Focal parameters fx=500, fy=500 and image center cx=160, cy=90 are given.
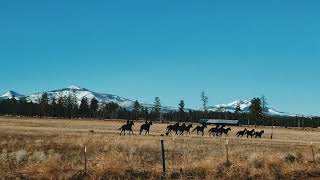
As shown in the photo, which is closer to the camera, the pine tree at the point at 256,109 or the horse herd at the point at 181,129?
the horse herd at the point at 181,129

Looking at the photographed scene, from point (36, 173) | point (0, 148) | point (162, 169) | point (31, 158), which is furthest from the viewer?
point (0, 148)

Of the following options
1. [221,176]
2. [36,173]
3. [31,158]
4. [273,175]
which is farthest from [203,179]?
[31,158]

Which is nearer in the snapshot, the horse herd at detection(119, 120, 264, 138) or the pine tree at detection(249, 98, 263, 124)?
the horse herd at detection(119, 120, 264, 138)

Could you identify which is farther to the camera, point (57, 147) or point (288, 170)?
point (57, 147)

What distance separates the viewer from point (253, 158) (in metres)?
27.8

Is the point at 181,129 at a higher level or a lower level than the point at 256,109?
lower

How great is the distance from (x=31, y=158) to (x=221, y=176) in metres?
10.9

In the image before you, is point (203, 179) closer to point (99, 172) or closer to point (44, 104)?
point (99, 172)

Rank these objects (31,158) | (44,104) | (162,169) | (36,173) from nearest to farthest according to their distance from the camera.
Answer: (36,173) → (162,169) → (31,158) → (44,104)

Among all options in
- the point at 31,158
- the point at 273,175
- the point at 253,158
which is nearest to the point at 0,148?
the point at 31,158

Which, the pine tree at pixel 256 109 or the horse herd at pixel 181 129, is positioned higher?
the pine tree at pixel 256 109

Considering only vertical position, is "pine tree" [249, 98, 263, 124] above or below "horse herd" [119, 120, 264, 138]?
above

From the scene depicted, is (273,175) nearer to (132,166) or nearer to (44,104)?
(132,166)

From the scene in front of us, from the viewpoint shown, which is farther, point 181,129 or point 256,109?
point 256,109
